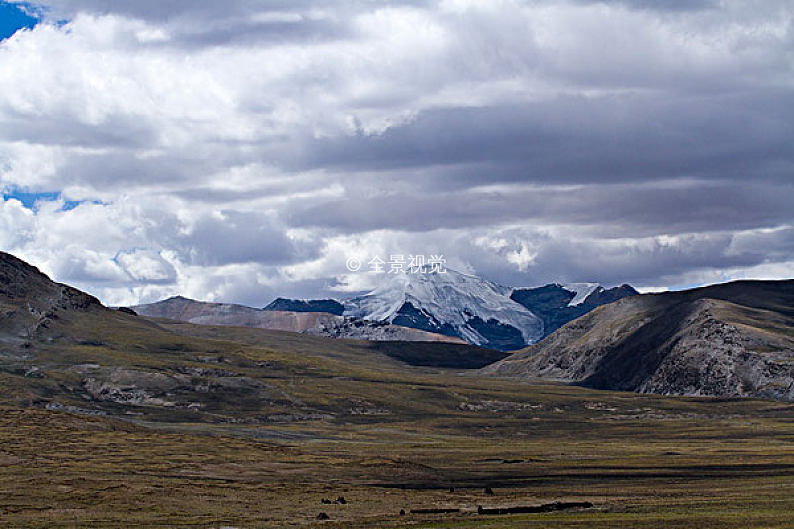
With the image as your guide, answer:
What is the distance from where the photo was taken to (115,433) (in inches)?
7180

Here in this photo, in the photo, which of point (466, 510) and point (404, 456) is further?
point (404, 456)

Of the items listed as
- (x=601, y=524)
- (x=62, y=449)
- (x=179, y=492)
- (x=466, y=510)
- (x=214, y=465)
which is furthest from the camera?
(x=62, y=449)

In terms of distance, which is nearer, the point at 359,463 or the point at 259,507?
the point at 259,507

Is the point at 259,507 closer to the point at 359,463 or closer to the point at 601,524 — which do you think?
the point at 601,524

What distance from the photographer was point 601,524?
7756 cm

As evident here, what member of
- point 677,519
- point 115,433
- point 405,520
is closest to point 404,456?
point 115,433

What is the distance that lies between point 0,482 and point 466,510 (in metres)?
51.7

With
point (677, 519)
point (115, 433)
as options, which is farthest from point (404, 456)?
point (677, 519)

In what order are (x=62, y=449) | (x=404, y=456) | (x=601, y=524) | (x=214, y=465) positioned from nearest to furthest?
(x=601, y=524) < (x=214, y=465) < (x=62, y=449) < (x=404, y=456)

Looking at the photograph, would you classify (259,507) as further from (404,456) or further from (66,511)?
(404,456)

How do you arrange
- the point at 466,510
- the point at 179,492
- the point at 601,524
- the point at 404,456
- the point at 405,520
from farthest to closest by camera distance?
the point at 404,456 < the point at 179,492 < the point at 466,510 < the point at 405,520 < the point at 601,524

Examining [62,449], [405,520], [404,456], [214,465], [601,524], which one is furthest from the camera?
[404,456]

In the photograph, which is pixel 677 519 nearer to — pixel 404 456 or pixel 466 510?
pixel 466 510

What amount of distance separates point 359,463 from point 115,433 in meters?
53.3
